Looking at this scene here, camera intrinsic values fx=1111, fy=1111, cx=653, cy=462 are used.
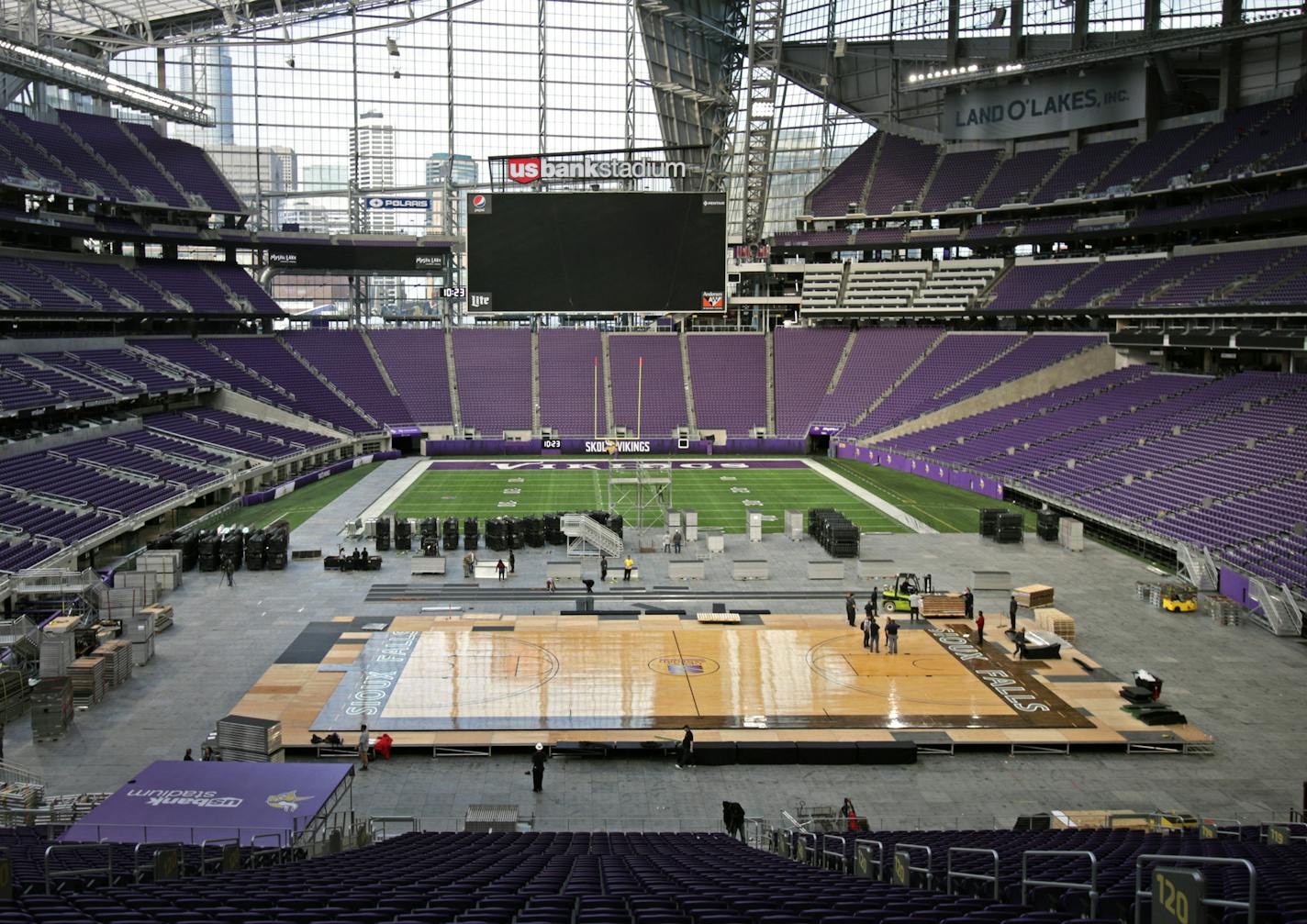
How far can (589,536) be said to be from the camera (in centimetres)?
3650

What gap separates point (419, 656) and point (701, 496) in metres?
24.1

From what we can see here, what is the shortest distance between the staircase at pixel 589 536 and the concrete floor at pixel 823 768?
10.8 meters

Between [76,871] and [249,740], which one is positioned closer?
[76,871]

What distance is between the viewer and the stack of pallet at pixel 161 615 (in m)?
26.9

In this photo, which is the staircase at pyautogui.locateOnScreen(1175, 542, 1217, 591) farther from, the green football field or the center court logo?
the center court logo

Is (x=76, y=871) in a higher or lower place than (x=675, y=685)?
higher

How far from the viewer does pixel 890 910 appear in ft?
27.1

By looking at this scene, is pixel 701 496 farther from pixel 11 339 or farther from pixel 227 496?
pixel 11 339

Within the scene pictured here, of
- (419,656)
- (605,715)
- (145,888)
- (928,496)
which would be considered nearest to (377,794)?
(605,715)

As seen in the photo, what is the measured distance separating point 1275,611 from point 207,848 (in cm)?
2502

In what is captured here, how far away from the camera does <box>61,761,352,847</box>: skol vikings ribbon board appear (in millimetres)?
14000

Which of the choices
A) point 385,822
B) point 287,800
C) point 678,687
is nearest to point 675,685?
point 678,687

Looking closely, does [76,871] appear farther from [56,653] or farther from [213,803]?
[56,653]

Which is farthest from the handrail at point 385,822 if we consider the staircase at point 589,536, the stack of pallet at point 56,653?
the staircase at point 589,536
